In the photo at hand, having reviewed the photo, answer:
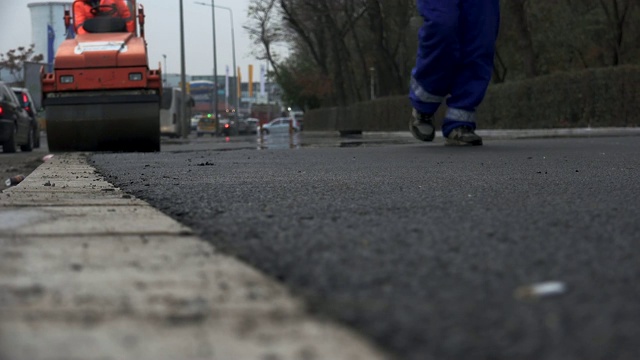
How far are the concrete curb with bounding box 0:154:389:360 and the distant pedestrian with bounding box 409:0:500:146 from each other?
684cm

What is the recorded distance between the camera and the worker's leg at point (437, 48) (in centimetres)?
942

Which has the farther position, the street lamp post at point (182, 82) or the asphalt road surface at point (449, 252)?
the street lamp post at point (182, 82)

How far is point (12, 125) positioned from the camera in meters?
17.6

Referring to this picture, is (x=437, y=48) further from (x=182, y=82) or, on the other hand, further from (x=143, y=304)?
(x=182, y=82)

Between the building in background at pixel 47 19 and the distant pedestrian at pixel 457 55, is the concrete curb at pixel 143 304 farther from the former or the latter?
the building in background at pixel 47 19

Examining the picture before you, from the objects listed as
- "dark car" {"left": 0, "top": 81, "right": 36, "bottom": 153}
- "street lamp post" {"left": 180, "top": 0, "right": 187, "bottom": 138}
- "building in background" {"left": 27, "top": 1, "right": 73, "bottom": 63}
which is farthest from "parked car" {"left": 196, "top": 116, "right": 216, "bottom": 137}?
"dark car" {"left": 0, "top": 81, "right": 36, "bottom": 153}

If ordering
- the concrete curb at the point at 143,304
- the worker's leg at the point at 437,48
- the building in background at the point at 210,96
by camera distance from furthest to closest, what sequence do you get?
1. the building in background at the point at 210,96
2. the worker's leg at the point at 437,48
3. the concrete curb at the point at 143,304

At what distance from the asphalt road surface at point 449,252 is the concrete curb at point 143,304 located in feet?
0.30

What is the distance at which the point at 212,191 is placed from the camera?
464 centimetres

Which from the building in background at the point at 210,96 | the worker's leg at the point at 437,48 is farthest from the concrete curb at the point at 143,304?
the building in background at the point at 210,96

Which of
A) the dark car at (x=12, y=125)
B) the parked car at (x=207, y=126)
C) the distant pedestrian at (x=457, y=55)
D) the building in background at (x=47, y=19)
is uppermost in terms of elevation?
the building in background at (x=47, y=19)

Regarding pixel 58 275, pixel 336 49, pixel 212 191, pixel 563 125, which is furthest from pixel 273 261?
pixel 336 49

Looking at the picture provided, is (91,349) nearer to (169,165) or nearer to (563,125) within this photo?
(169,165)

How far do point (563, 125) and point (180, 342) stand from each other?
22679 millimetres
